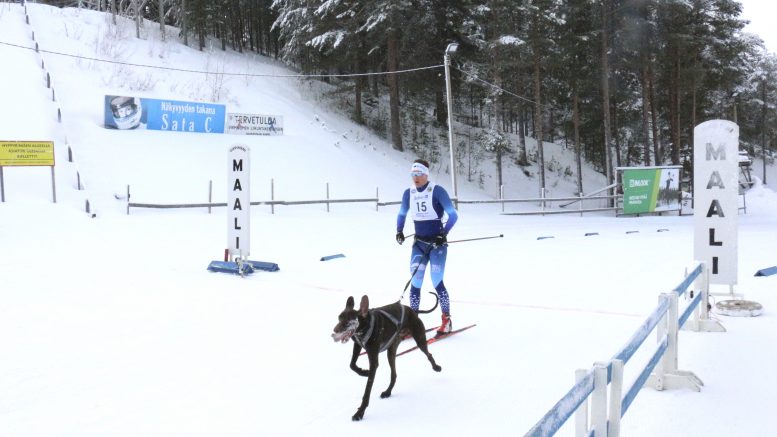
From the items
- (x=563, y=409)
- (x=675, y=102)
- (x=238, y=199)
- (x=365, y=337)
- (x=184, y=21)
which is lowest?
(x=365, y=337)

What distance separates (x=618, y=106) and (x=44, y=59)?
108 ft

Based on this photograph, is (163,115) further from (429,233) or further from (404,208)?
(429,233)

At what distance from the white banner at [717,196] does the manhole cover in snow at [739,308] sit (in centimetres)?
31

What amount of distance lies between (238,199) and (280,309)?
3.57 meters

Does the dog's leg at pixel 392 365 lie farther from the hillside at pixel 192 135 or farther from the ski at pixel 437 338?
the hillside at pixel 192 135

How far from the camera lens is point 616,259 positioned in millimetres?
13117

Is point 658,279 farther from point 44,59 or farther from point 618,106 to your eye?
point 618,106

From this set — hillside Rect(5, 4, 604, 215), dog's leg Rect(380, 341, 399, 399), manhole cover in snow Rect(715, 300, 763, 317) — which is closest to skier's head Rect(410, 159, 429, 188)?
dog's leg Rect(380, 341, 399, 399)

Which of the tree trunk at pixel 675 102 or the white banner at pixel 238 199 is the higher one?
the tree trunk at pixel 675 102

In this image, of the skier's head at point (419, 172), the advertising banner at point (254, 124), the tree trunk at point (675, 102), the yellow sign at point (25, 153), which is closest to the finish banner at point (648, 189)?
the tree trunk at point (675, 102)

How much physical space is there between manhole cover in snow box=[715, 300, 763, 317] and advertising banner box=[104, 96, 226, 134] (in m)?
21.8

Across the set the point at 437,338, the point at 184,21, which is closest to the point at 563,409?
the point at 437,338

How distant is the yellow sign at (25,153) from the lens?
1575cm

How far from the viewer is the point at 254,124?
2708cm
